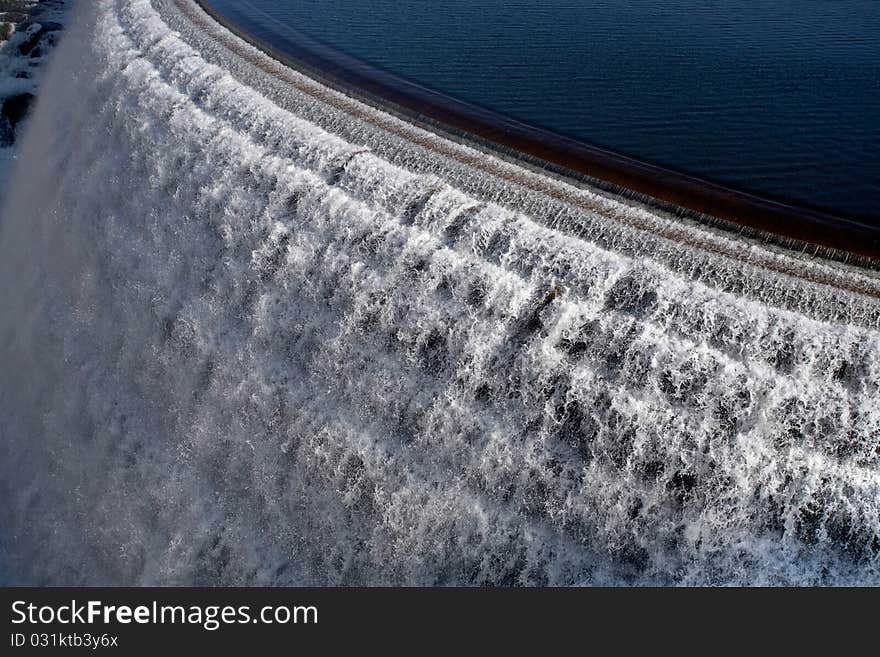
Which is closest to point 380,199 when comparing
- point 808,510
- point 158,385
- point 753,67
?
point 158,385

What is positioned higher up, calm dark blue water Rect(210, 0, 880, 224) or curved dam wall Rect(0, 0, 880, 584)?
calm dark blue water Rect(210, 0, 880, 224)

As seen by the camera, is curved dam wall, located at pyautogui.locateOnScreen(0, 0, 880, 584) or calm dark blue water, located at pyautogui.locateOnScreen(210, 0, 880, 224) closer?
curved dam wall, located at pyautogui.locateOnScreen(0, 0, 880, 584)

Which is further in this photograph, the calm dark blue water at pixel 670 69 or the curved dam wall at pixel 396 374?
the calm dark blue water at pixel 670 69
